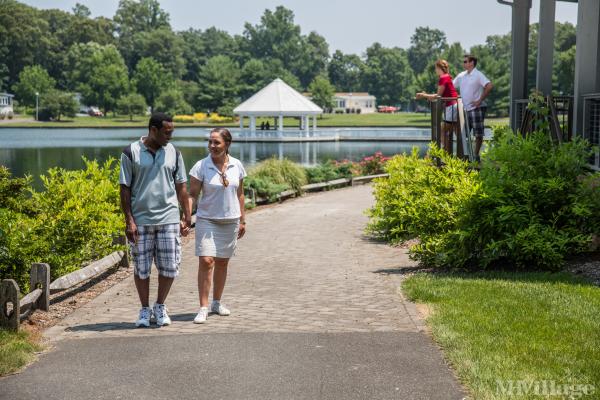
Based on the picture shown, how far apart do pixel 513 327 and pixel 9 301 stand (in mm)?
4161

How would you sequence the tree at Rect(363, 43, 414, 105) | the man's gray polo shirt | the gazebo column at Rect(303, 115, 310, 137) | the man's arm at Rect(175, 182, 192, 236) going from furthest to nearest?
1. the tree at Rect(363, 43, 414, 105)
2. the gazebo column at Rect(303, 115, 310, 137)
3. the man's arm at Rect(175, 182, 192, 236)
4. the man's gray polo shirt

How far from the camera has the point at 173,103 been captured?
119000mm

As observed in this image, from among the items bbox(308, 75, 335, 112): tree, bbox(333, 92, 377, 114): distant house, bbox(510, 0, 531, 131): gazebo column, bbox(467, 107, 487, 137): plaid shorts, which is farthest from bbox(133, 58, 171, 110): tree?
bbox(467, 107, 487, 137): plaid shorts

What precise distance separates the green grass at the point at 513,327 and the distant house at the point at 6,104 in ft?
376

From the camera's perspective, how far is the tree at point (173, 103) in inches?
4656

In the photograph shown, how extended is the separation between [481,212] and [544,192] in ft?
2.45

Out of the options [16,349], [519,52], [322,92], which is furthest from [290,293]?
[322,92]

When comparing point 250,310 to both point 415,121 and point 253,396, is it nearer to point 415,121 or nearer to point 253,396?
point 253,396

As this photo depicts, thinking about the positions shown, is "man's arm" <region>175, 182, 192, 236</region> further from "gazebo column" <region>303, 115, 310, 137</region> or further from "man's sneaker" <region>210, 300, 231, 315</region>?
"gazebo column" <region>303, 115, 310, 137</region>

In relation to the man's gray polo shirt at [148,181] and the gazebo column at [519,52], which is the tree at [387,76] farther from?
the man's gray polo shirt at [148,181]

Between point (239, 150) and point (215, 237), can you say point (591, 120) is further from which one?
point (239, 150)

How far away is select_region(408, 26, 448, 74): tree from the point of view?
623 feet

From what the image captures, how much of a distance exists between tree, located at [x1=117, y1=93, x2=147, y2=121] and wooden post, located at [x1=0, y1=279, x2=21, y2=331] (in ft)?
359

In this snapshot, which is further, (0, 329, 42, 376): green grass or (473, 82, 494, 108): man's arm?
(473, 82, 494, 108): man's arm
